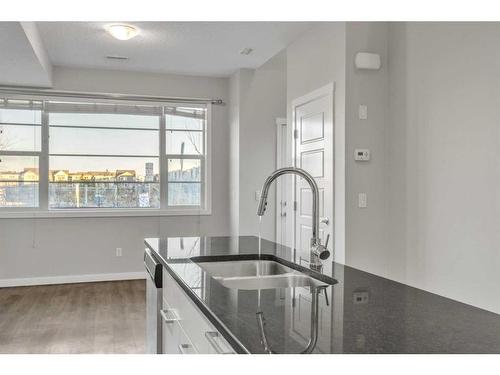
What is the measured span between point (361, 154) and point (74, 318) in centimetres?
294

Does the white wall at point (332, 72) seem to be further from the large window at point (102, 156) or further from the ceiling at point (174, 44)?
the large window at point (102, 156)

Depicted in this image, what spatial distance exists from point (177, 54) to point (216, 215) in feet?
7.37

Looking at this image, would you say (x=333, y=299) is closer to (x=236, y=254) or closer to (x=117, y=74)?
(x=236, y=254)

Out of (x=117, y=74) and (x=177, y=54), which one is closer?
(x=177, y=54)

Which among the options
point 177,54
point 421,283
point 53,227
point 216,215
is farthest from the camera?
point 216,215

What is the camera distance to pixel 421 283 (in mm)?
3619

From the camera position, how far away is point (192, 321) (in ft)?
4.91

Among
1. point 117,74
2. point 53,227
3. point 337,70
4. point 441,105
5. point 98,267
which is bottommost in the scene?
point 98,267

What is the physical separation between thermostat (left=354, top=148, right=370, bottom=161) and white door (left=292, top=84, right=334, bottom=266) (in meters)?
0.22

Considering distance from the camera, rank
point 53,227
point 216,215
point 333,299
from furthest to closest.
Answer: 1. point 216,215
2. point 53,227
3. point 333,299

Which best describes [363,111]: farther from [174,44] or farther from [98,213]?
[98,213]

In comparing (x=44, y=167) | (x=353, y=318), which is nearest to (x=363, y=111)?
(x=353, y=318)
